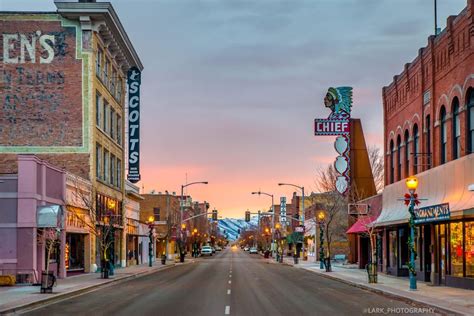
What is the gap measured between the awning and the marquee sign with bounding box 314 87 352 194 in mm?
9105

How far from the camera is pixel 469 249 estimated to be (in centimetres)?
2997

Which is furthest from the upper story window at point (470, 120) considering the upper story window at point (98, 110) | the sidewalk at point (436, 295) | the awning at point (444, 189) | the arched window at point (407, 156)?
the upper story window at point (98, 110)

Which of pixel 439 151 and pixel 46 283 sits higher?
pixel 439 151

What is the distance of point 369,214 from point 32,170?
2455cm

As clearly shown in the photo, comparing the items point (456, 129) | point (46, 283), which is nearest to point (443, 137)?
point (456, 129)

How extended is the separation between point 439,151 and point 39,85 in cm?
2775

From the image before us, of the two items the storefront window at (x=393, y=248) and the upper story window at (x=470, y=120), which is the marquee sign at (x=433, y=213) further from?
the storefront window at (x=393, y=248)

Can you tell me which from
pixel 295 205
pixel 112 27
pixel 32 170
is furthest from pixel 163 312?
pixel 295 205

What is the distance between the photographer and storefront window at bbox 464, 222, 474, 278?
2970 centimetres

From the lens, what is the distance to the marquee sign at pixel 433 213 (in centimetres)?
2908

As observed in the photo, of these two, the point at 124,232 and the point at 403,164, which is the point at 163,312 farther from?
the point at 124,232

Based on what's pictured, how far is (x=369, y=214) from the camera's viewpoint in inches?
1978

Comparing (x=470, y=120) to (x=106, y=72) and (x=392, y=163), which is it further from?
(x=106, y=72)

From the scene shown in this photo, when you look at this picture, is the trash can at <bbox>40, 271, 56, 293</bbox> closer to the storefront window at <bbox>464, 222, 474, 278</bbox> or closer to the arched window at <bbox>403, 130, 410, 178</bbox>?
the storefront window at <bbox>464, 222, 474, 278</bbox>
